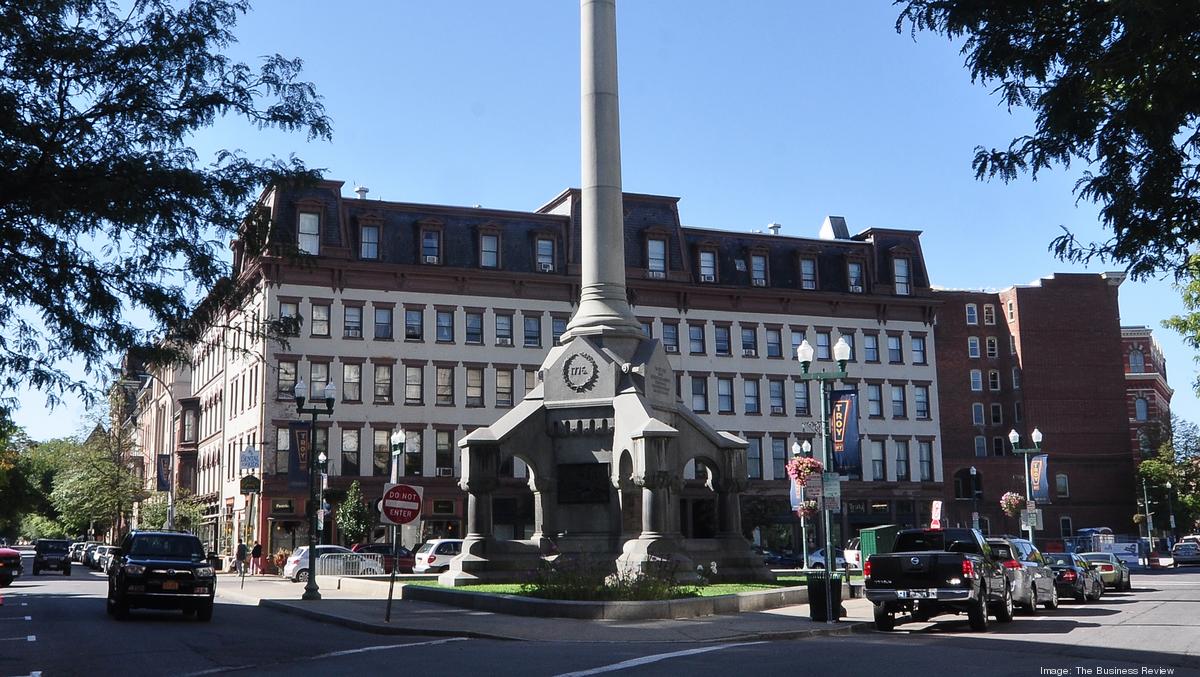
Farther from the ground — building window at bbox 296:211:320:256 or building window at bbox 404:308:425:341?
building window at bbox 296:211:320:256

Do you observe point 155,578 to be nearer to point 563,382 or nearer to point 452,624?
point 452,624

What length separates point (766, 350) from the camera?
74938 mm

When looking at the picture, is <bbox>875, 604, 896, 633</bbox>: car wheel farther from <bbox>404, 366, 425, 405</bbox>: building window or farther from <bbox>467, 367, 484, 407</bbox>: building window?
<bbox>467, 367, 484, 407</bbox>: building window

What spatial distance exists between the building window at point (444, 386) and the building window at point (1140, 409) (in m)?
68.9

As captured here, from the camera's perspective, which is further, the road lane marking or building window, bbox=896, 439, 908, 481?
building window, bbox=896, 439, 908, 481

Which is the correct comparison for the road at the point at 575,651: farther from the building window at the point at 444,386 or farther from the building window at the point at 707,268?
the building window at the point at 707,268

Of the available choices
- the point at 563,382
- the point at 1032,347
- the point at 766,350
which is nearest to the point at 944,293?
the point at 1032,347

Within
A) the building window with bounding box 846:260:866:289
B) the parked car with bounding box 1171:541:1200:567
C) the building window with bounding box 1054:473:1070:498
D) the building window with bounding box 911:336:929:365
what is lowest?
the parked car with bounding box 1171:541:1200:567

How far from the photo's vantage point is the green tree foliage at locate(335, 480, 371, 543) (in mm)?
60469

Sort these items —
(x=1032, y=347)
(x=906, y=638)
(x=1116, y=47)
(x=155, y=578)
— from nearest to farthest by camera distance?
(x=1116, y=47)
(x=906, y=638)
(x=155, y=578)
(x=1032, y=347)

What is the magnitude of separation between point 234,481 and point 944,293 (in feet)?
187

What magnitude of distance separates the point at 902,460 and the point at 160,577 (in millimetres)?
60322

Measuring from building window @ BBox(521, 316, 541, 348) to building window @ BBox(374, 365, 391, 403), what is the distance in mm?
8305

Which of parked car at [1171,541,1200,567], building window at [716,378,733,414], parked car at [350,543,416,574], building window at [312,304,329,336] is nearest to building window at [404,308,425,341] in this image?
building window at [312,304,329,336]
